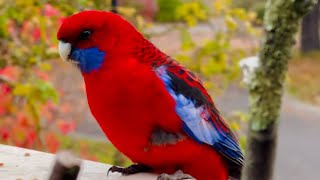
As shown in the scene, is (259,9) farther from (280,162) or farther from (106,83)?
(106,83)

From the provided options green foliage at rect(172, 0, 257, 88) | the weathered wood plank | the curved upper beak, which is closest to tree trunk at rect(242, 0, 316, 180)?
the weathered wood plank

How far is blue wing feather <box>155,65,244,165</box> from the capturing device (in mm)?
1722

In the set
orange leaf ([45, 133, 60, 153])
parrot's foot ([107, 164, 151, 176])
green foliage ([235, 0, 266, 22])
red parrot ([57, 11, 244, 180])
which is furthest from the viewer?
green foliage ([235, 0, 266, 22])

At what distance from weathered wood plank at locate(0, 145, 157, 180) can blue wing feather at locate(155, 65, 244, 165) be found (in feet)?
0.52

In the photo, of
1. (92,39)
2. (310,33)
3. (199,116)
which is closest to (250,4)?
(310,33)

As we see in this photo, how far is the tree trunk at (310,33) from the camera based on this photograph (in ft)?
37.1

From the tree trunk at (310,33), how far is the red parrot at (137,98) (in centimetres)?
980

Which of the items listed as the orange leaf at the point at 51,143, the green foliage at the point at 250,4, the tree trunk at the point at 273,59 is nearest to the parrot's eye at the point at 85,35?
the tree trunk at the point at 273,59

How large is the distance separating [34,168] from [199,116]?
0.43 meters

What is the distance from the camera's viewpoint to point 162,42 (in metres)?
10.4

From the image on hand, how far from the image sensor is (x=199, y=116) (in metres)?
1.80

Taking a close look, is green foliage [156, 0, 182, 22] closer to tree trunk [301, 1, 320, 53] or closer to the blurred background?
tree trunk [301, 1, 320, 53]

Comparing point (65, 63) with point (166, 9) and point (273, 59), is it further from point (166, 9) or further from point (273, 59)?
point (166, 9)

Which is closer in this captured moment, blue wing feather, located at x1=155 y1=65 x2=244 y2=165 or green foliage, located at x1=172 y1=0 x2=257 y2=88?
blue wing feather, located at x1=155 y1=65 x2=244 y2=165
